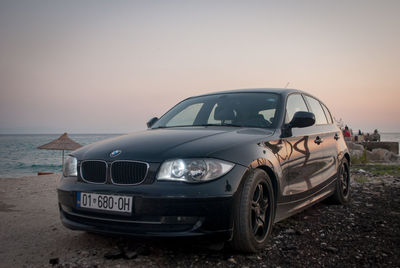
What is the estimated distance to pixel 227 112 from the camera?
404 centimetres

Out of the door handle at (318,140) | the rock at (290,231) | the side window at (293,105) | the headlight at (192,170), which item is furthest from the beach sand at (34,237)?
the door handle at (318,140)

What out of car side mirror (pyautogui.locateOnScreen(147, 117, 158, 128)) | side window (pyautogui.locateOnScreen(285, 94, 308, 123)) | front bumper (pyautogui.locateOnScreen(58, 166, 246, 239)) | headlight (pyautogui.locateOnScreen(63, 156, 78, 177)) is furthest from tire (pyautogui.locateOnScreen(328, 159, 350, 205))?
headlight (pyautogui.locateOnScreen(63, 156, 78, 177))

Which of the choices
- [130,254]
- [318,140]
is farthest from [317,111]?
[130,254]

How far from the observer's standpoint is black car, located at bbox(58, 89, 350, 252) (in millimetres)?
2576

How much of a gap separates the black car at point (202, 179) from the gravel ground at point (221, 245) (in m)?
0.21

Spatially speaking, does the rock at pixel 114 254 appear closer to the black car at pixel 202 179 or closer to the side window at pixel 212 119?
the black car at pixel 202 179

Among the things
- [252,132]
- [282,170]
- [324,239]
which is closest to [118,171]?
[252,132]

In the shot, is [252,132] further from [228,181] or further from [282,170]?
[228,181]

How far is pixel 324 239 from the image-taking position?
138 inches

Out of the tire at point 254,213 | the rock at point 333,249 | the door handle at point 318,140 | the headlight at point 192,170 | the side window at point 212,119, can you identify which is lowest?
the rock at point 333,249

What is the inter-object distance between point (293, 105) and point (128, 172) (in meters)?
2.32

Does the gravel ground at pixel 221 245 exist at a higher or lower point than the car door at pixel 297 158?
lower

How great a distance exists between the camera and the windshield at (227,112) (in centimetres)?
379

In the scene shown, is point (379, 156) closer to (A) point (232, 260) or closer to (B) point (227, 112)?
(B) point (227, 112)
